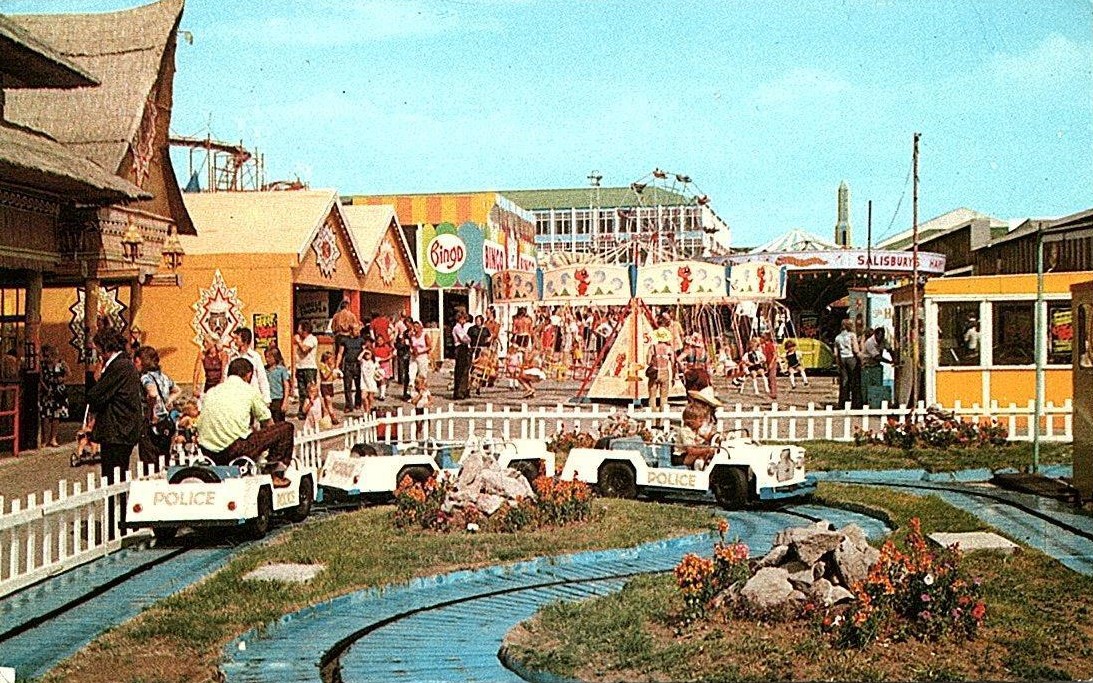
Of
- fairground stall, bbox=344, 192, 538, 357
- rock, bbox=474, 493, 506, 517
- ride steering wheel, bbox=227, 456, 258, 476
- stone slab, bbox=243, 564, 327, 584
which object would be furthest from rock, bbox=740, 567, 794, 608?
fairground stall, bbox=344, 192, 538, 357

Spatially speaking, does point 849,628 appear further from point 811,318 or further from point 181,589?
point 811,318

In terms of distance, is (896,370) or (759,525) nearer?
(759,525)

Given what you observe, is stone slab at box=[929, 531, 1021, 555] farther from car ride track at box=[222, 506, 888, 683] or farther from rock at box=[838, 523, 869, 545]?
rock at box=[838, 523, 869, 545]

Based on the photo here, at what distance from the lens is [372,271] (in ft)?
90.7

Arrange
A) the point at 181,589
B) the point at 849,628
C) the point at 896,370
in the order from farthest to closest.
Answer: the point at 896,370 < the point at 181,589 < the point at 849,628

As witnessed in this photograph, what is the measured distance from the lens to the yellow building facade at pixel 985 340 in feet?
60.4

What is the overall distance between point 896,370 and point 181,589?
14679 mm

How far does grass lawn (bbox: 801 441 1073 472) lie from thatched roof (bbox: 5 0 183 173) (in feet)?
31.1

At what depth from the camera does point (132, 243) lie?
56.0ft

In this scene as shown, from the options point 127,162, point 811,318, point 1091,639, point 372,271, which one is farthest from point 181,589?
point 811,318

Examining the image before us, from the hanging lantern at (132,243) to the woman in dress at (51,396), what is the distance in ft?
6.41

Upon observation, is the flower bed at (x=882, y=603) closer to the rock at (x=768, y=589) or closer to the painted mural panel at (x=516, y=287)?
the rock at (x=768, y=589)

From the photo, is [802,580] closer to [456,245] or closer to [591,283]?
[591,283]

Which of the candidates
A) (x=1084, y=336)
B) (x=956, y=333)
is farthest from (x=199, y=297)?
(x=1084, y=336)
